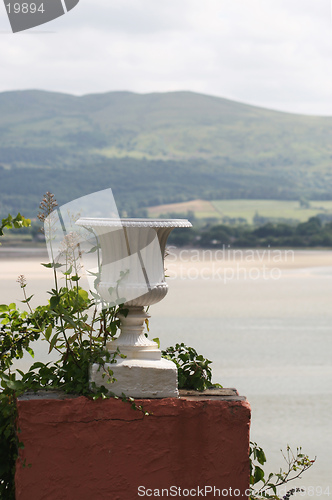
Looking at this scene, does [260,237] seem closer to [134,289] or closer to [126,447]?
[134,289]

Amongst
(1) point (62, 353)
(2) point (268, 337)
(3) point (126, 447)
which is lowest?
(2) point (268, 337)

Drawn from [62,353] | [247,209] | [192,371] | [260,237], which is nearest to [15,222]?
[62,353]

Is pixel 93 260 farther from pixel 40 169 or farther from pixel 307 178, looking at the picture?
pixel 307 178

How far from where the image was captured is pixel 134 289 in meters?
3.06

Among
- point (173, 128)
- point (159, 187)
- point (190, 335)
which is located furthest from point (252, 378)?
point (173, 128)

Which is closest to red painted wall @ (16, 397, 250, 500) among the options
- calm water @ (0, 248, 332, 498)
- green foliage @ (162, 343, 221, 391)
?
green foliage @ (162, 343, 221, 391)

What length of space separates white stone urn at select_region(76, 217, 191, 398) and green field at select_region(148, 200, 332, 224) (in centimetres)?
7597

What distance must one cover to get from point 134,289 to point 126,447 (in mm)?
577

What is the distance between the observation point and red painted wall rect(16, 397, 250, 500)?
2916 millimetres

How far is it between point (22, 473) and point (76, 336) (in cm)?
54

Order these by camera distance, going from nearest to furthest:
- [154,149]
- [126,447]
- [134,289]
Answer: [126,447] → [134,289] → [154,149]

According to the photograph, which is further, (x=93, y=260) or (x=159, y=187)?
(x=159, y=187)

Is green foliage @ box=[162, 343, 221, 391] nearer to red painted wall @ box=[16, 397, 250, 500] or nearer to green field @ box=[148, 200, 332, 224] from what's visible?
red painted wall @ box=[16, 397, 250, 500]

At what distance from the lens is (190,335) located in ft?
44.2
